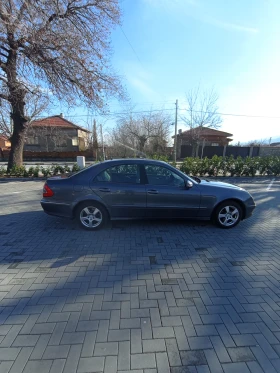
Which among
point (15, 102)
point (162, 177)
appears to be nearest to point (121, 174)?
point (162, 177)

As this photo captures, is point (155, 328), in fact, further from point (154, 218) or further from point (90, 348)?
point (154, 218)

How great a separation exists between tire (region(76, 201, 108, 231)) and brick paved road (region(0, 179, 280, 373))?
0.20 m

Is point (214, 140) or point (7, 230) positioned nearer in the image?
point (7, 230)

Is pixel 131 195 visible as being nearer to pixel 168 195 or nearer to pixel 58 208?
pixel 168 195

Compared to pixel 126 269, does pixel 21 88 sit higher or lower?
higher

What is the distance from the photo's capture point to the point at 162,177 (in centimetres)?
407

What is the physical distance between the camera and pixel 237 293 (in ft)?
7.77

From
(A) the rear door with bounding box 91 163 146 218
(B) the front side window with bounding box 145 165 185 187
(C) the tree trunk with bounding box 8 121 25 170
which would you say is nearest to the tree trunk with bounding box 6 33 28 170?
(C) the tree trunk with bounding box 8 121 25 170

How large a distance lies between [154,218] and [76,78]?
29.5 ft

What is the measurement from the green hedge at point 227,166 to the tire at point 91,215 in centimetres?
821

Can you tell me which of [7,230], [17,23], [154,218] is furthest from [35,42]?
[154,218]

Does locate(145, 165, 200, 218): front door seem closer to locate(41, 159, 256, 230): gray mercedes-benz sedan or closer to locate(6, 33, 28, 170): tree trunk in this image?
locate(41, 159, 256, 230): gray mercedes-benz sedan

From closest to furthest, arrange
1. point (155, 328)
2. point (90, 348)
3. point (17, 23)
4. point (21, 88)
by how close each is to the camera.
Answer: point (90, 348), point (155, 328), point (17, 23), point (21, 88)

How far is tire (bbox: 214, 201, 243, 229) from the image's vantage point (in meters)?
4.18
